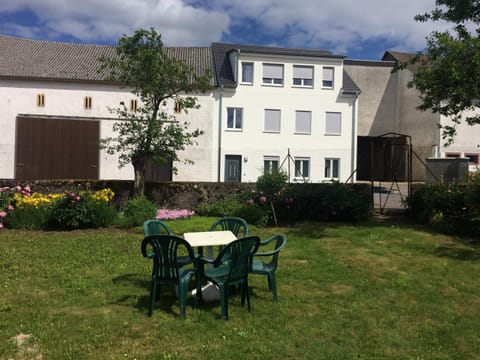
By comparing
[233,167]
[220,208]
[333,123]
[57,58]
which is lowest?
[220,208]

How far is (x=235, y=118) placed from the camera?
2841 centimetres

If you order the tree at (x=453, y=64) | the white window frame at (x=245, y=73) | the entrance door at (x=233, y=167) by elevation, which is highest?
the white window frame at (x=245, y=73)

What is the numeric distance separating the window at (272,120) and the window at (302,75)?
2.60m

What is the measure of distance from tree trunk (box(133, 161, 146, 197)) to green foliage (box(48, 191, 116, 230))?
2.43 metres

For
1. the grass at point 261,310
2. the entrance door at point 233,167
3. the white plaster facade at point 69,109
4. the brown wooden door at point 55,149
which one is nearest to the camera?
the grass at point 261,310

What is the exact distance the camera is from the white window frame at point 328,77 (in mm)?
29458

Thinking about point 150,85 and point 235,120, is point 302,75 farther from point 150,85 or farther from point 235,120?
point 150,85

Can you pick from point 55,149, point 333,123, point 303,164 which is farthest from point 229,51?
point 55,149

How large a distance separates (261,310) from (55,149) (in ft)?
77.6

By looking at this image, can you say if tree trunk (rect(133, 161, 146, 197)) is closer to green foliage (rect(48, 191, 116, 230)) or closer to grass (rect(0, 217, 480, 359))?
green foliage (rect(48, 191, 116, 230))

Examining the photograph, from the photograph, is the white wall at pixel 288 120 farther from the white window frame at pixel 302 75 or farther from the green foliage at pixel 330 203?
the green foliage at pixel 330 203

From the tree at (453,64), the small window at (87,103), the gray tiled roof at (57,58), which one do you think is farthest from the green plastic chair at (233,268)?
the small window at (87,103)

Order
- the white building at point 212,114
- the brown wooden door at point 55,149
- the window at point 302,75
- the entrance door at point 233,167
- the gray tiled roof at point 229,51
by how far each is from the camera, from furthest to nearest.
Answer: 1. the window at point 302,75
2. the gray tiled roof at point 229,51
3. the entrance door at point 233,167
4. the white building at point 212,114
5. the brown wooden door at point 55,149

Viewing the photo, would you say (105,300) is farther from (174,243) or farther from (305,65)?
(305,65)
